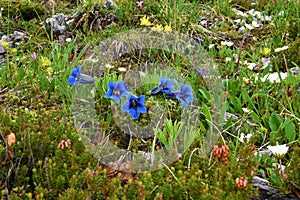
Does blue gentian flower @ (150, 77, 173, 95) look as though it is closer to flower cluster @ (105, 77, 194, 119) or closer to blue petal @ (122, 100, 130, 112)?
flower cluster @ (105, 77, 194, 119)

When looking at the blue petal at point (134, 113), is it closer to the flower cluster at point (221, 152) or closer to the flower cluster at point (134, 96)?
the flower cluster at point (134, 96)

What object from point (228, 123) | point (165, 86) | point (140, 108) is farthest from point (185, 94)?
point (228, 123)

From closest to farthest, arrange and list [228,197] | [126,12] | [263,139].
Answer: [228,197] → [263,139] → [126,12]

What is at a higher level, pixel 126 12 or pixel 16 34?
pixel 126 12

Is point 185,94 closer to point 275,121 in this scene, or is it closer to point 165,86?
point 165,86

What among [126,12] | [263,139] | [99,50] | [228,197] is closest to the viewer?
[228,197]

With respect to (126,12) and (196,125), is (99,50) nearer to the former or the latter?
(126,12)

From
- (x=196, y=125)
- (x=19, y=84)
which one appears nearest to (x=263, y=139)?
(x=196, y=125)
